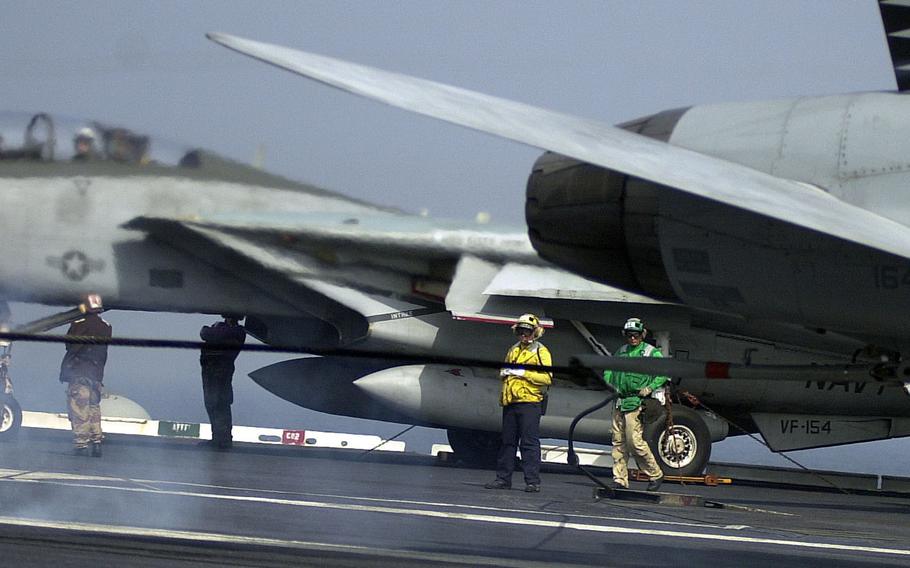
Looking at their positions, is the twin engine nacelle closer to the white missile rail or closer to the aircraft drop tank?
the aircraft drop tank

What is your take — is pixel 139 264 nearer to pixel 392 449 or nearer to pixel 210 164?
pixel 210 164

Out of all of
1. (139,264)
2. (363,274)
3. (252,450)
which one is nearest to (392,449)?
(252,450)

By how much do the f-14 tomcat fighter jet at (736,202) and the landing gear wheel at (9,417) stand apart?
11129mm

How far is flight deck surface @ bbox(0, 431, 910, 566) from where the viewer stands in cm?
709

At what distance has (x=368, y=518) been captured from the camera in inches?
349

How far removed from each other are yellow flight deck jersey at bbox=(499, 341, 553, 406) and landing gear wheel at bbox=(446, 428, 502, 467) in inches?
145

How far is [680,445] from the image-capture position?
1396 cm

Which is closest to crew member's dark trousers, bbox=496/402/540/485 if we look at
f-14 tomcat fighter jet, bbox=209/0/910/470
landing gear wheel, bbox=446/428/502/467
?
landing gear wheel, bbox=446/428/502/467

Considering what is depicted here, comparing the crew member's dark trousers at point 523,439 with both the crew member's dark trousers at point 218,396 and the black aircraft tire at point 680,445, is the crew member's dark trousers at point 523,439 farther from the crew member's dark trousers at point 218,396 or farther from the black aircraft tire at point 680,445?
the crew member's dark trousers at point 218,396

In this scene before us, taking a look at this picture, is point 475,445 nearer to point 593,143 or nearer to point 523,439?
point 523,439

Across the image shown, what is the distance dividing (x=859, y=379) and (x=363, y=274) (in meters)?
9.05

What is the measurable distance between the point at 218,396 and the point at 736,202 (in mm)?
11678

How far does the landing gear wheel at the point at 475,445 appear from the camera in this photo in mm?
15836

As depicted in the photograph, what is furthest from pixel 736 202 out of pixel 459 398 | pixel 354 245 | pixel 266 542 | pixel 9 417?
pixel 9 417
